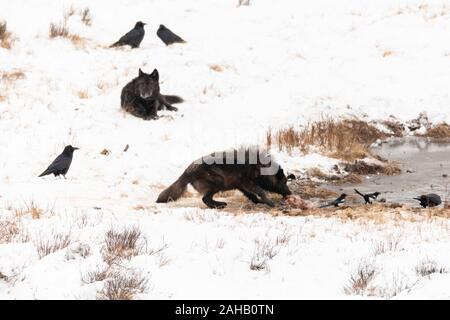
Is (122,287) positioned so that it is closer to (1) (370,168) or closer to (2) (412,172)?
(1) (370,168)

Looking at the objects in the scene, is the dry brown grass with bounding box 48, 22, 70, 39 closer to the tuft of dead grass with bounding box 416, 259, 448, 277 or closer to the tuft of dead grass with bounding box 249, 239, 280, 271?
the tuft of dead grass with bounding box 249, 239, 280, 271

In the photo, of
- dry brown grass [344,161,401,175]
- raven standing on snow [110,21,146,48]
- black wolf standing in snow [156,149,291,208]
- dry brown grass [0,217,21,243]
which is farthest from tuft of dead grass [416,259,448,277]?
raven standing on snow [110,21,146,48]

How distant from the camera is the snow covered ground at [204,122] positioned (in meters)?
5.82

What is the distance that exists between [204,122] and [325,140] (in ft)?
9.15

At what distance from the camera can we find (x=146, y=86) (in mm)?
15320

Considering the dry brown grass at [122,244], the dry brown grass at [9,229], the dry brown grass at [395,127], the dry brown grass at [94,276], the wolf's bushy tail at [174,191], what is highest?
the dry brown grass at [395,127]

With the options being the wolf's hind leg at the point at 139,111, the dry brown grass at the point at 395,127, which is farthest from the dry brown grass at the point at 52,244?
the dry brown grass at the point at 395,127

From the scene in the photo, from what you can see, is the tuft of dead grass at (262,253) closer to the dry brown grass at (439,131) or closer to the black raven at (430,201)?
the black raven at (430,201)

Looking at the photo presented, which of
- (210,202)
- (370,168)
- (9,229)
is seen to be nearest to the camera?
(9,229)

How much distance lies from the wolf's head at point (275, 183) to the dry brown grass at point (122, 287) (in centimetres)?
490

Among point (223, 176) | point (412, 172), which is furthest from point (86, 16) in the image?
point (223, 176)

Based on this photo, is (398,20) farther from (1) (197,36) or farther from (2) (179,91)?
(2) (179,91)

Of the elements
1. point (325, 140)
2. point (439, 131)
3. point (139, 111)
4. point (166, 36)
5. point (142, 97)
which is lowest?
point (325, 140)
